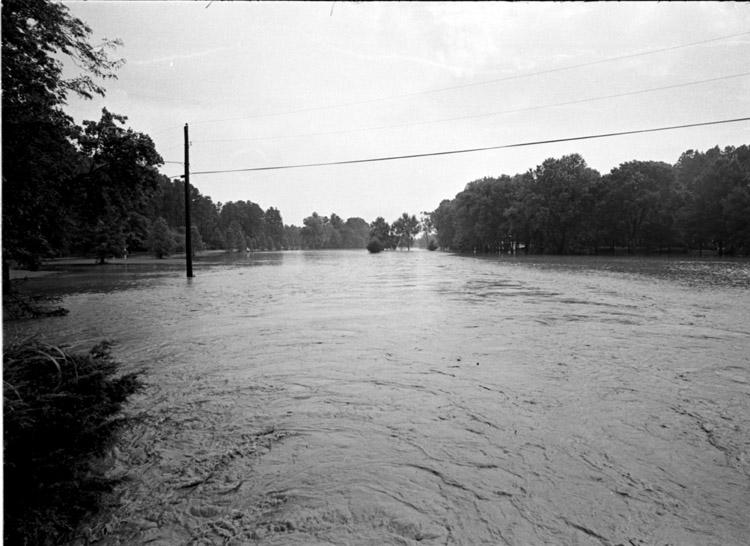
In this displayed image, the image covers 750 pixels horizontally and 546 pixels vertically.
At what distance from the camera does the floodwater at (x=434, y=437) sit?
8.16 ft

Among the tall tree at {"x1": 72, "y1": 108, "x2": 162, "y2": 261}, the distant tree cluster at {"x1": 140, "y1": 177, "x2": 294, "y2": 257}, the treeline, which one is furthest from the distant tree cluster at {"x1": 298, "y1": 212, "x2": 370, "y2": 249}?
the tall tree at {"x1": 72, "y1": 108, "x2": 162, "y2": 261}

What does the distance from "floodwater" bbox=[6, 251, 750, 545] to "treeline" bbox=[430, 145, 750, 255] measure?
49611mm

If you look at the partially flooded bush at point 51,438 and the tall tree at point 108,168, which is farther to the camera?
the tall tree at point 108,168

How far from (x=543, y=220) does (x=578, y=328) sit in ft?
184

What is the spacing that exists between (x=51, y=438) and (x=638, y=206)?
6168cm

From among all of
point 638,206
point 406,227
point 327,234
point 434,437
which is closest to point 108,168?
point 434,437

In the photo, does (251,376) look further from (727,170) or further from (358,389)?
(727,170)

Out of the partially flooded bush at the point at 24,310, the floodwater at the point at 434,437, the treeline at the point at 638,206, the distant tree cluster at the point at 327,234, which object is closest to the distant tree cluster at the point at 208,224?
the distant tree cluster at the point at 327,234

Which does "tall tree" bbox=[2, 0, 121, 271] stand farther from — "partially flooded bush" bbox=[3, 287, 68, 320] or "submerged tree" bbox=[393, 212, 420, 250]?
"submerged tree" bbox=[393, 212, 420, 250]

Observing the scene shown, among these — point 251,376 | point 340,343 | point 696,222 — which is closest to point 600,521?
point 251,376

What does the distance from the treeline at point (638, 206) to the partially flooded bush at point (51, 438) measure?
182 feet

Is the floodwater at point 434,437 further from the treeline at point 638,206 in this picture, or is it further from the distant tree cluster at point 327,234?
the distant tree cluster at point 327,234

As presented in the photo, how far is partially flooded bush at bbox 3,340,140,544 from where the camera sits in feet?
7.12

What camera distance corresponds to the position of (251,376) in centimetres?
524
